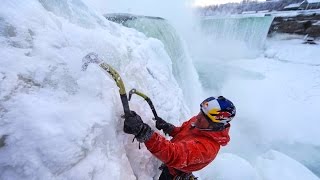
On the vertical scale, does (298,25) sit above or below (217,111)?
below

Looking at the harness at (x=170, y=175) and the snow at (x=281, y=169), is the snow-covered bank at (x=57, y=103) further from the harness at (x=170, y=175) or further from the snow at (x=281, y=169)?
the snow at (x=281, y=169)

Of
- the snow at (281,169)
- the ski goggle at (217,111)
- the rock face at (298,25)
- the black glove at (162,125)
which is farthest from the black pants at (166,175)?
the rock face at (298,25)

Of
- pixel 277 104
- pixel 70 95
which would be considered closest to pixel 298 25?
pixel 277 104

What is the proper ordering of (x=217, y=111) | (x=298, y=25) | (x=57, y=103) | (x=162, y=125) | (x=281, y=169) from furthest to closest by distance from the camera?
(x=298, y=25), (x=281, y=169), (x=162, y=125), (x=217, y=111), (x=57, y=103)

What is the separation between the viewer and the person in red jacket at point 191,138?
70.0 inches

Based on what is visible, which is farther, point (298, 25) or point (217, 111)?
point (298, 25)

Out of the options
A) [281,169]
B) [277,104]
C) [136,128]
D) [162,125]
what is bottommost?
[277,104]

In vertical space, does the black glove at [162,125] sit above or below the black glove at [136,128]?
below

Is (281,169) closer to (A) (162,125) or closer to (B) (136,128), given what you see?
(A) (162,125)

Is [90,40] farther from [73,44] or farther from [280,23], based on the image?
[280,23]

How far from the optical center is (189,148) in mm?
1930

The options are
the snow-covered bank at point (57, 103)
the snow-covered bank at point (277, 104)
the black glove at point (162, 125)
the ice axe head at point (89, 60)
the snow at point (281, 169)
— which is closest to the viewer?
the snow-covered bank at point (57, 103)

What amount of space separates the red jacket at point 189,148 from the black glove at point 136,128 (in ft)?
0.20

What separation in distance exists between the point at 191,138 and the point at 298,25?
2065cm
